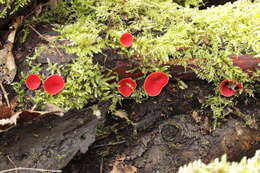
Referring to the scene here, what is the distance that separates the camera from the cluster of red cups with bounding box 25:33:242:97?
2271 millimetres

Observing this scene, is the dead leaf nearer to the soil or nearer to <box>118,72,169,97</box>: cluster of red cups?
the soil

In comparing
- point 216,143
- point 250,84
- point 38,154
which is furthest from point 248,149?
point 38,154

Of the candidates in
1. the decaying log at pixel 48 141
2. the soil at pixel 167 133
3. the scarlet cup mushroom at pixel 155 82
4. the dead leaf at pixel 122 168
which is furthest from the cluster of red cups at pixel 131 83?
the dead leaf at pixel 122 168

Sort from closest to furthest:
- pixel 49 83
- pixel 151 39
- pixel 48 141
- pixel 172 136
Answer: pixel 48 141
pixel 49 83
pixel 172 136
pixel 151 39

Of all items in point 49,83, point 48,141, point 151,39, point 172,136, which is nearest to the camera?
point 48,141

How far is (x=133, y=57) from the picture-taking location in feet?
7.98

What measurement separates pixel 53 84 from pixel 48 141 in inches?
17.4

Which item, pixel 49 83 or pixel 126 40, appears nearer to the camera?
pixel 49 83

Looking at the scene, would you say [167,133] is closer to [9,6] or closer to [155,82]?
[155,82]

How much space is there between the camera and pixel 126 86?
2.42 m

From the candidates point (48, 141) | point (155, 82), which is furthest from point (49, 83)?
point (155, 82)

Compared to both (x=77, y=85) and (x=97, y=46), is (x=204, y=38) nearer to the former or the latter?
(x=97, y=46)

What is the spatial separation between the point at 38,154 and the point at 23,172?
0.51 feet

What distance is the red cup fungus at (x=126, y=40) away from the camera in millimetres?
2437
